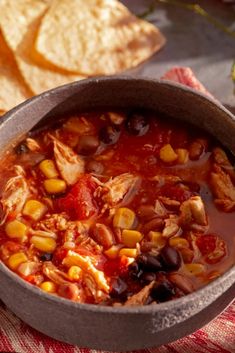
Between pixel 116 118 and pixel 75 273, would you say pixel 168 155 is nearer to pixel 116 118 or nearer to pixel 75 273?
pixel 116 118

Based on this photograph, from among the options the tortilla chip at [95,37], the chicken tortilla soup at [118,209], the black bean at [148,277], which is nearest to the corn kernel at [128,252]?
the chicken tortilla soup at [118,209]

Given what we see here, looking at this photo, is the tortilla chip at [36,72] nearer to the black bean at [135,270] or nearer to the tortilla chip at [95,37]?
the tortilla chip at [95,37]

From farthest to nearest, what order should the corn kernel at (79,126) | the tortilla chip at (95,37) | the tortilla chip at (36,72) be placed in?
the tortilla chip at (95,37) < the tortilla chip at (36,72) < the corn kernel at (79,126)

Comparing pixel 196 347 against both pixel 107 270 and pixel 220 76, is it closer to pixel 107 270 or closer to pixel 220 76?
pixel 107 270

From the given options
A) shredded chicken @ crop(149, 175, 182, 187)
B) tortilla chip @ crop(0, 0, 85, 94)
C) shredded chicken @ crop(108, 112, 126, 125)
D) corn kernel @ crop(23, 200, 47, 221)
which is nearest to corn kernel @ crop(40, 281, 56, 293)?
corn kernel @ crop(23, 200, 47, 221)

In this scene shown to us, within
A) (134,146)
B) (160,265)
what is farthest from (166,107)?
(160,265)

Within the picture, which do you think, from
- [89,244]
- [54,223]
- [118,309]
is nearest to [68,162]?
[54,223]

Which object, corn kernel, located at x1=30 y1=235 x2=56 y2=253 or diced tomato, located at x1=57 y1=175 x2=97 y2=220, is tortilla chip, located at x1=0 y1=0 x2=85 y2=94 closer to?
diced tomato, located at x1=57 y1=175 x2=97 y2=220
